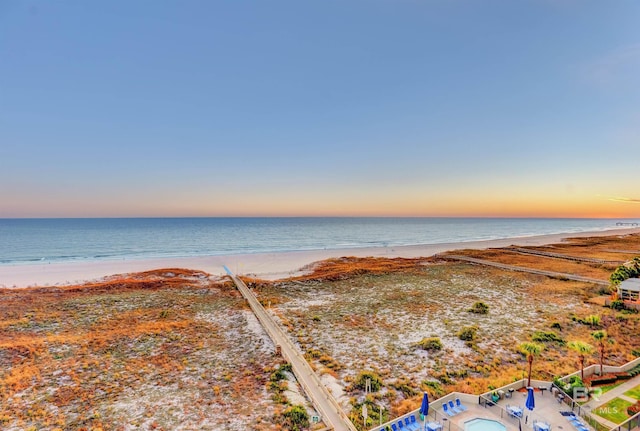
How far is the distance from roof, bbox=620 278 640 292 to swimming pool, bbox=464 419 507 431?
24.9 metres

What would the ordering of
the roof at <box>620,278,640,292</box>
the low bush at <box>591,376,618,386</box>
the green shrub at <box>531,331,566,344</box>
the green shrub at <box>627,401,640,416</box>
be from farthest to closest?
the roof at <box>620,278,640,292</box>, the green shrub at <box>531,331,566,344</box>, the low bush at <box>591,376,618,386</box>, the green shrub at <box>627,401,640,416</box>

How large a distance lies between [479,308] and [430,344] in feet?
32.7

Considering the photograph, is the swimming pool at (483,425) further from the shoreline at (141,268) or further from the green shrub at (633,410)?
the shoreline at (141,268)

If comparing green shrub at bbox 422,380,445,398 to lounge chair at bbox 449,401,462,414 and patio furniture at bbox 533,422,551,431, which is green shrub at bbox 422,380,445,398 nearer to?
lounge chair at bbox 449,401,462,414

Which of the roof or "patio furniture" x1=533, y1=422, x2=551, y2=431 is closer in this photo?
"patio furniture" x1=533, y1=422, x2=551, y2=431

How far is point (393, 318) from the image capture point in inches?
1031

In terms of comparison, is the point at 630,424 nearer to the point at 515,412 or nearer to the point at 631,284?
the point at 515,412

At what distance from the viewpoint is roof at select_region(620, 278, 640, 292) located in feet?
87.8

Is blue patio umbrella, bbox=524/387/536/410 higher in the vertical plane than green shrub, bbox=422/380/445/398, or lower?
higher

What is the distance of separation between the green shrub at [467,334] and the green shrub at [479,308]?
17.8ft

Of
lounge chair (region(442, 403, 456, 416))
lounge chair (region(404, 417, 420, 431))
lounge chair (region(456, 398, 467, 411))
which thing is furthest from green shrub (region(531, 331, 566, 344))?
lounge chair (region(404, 417, 420, 431))

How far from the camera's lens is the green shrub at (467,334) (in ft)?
70.5

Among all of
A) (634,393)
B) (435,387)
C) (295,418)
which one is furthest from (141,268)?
(634,393)

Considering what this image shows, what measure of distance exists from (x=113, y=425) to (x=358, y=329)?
15738mm
